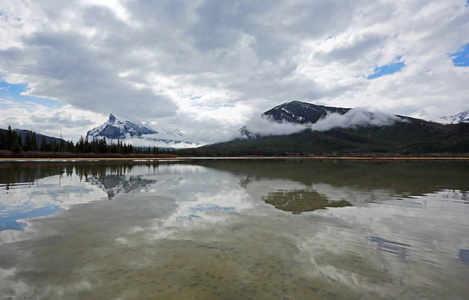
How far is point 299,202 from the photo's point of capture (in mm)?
16781

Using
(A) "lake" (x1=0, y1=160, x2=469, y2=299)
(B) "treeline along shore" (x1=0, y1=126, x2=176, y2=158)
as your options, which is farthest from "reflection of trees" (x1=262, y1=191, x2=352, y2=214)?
(B) "treeline along shore" (x1=0, y1=126, x2=176, y2=158)

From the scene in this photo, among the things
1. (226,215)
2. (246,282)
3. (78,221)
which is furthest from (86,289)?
(226,215)

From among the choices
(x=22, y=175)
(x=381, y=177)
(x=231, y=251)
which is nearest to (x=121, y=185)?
(x=22, y=175)

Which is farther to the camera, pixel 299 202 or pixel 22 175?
pixel 22 175

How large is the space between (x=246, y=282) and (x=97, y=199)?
49.5 ft

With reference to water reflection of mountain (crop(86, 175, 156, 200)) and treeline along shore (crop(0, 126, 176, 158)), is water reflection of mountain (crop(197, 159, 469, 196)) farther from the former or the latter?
treeline along shore (crop(0, 126, 176, 158))

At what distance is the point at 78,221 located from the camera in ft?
38.9

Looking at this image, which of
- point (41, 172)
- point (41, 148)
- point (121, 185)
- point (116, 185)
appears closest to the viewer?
point (116, 185)

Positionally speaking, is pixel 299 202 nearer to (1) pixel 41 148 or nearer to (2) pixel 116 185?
(2) pixel 116 185

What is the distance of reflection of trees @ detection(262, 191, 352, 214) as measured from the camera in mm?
15062

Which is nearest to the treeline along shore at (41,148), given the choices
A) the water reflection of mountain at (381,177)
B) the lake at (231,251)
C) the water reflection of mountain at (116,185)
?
the water reflection of mountain at (381,177)

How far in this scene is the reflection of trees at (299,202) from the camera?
1506cm

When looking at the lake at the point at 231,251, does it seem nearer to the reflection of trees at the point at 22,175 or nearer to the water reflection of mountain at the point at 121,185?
the water reflection of mountain at the point at 121,185

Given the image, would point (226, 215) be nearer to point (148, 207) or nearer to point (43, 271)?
point (148, 207)
